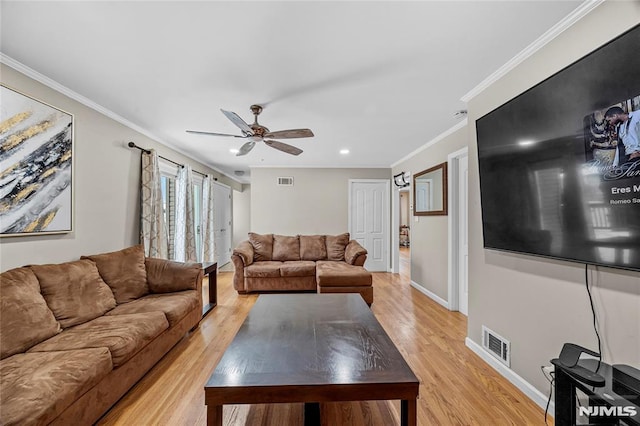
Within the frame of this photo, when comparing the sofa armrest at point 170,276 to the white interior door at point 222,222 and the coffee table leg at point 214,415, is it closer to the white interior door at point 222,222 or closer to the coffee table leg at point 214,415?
the coffee table leg at point 214,415

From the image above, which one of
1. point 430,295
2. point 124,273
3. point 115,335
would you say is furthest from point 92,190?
point 430,295

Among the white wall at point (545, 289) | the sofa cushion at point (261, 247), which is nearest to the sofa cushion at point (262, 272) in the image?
the sofa cushion at point (261, 247)

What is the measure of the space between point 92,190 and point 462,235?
4304 millimetres

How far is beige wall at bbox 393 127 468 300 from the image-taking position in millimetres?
3820

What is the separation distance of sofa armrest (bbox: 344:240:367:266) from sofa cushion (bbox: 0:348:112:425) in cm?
342

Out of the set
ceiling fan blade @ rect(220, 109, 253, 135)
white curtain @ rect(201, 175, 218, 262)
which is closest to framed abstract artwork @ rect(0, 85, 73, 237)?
ceiling fan blade @ rect(220, 109, 253, 135)

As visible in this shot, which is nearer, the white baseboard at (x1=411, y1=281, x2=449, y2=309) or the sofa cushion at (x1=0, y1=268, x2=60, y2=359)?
the sofa cushion at (x1=0, y1=268, x2=60, y2=359)

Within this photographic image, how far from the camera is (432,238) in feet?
14.1

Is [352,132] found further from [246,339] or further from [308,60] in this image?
[246,339]

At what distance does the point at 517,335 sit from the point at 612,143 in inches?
56.8

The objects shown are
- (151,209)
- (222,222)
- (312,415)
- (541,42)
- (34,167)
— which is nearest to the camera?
(312,415)

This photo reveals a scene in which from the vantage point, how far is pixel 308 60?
1987 millimetres

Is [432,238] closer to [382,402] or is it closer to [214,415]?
[382,402]

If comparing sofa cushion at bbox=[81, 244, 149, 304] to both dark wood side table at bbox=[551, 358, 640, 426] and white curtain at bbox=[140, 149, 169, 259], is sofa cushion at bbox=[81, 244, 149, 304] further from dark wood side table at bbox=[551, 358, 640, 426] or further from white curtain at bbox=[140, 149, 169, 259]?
dark wood side table at bbox=[551, 358, 640, 426]
